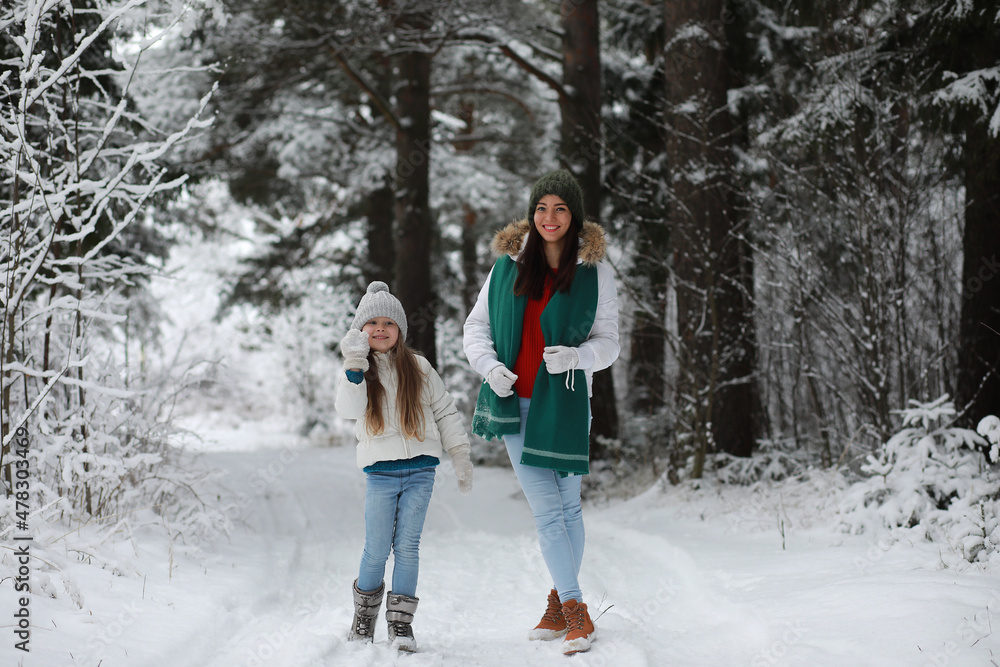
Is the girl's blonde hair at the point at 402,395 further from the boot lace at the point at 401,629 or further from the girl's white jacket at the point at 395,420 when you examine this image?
the boot lace at the point at 401,629

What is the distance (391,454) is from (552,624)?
104 cm

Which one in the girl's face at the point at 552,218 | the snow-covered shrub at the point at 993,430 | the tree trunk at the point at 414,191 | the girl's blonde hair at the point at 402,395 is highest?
the tree trunk at the point at 414,191

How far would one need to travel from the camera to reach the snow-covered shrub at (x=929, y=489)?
149 inches

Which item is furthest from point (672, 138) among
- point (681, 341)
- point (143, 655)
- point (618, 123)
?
point (143, 655)

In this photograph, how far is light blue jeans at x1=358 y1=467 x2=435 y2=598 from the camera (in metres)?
3.12

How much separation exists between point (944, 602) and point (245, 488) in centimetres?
621

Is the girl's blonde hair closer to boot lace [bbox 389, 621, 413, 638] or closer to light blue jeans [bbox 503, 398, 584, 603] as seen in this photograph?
light blue jeans [bbox 503, 398, 584, 603]

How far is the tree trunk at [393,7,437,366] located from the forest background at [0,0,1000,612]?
4 centimetres

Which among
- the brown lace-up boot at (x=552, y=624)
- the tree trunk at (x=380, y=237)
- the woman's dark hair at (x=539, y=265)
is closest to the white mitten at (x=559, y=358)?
the woman's dark hair at (x=539, y=265)

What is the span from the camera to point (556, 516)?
3.14m

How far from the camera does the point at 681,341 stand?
6285mm

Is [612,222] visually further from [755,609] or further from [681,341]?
[755,609]

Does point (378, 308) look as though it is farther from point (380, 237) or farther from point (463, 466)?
point (380, 237)

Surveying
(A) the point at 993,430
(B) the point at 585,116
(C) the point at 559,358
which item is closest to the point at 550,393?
(C) the point at 559,358
